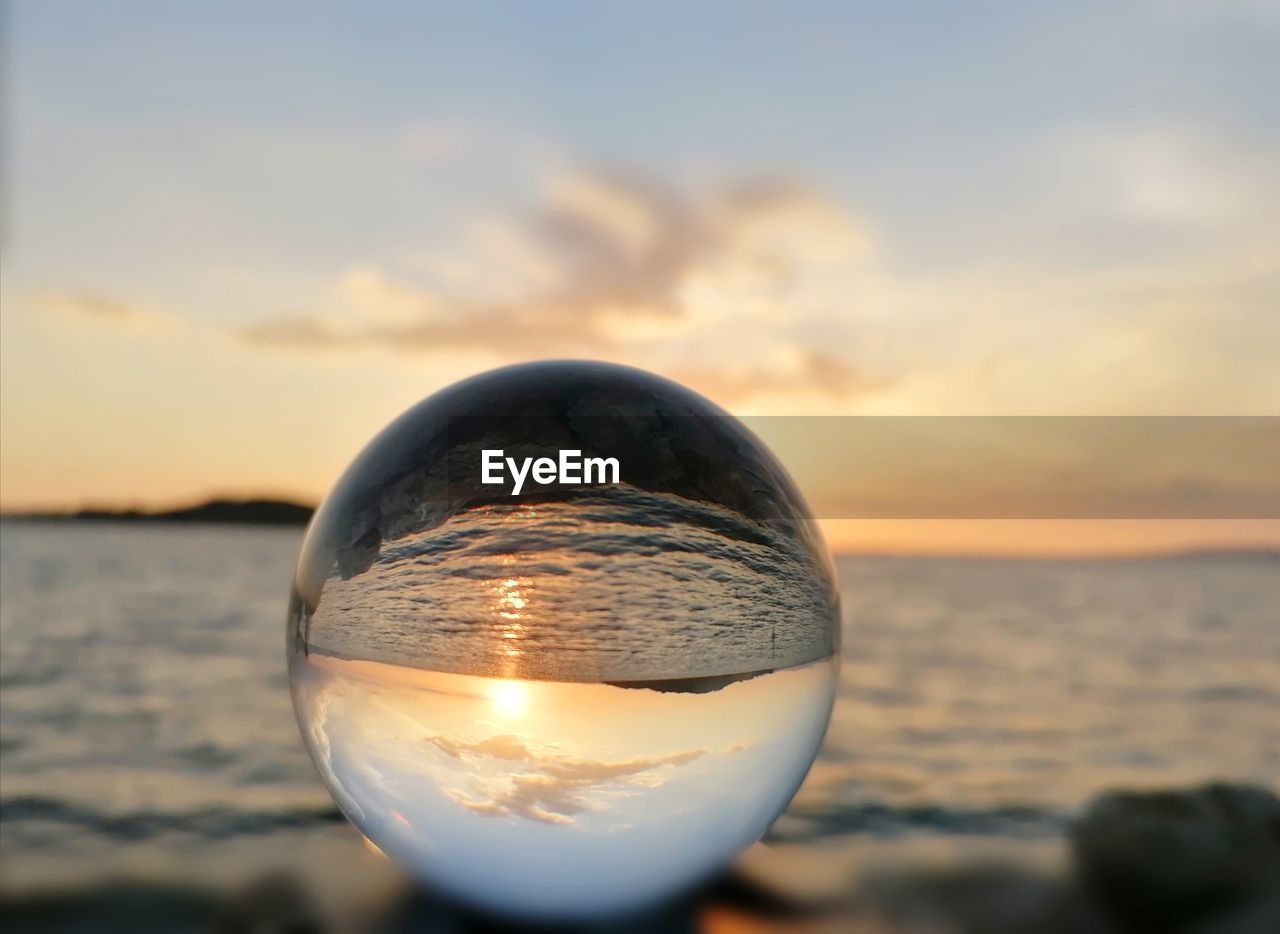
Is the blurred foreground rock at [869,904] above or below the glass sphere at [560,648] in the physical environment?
below

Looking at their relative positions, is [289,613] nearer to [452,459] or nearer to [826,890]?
[452,459]

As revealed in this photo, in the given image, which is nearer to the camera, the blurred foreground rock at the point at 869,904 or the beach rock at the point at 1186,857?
the blurred foreground rock at the point at 869,904

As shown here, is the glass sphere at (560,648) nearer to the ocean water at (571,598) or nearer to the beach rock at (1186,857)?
the ocean water at (571,598)

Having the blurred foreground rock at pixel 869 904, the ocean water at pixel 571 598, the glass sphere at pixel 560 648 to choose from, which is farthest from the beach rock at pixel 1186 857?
the ocean water at pixel 571 598

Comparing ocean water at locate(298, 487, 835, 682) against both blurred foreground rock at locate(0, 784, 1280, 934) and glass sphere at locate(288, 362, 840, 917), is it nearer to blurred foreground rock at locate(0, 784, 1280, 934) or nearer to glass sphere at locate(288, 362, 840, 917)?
glass sphere at locate(288, 362, 840, 917)

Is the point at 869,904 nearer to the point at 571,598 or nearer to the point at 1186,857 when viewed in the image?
the point at 1186,857

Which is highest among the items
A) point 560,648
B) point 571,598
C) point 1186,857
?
point 571,598

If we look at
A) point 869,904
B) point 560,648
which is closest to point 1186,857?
point 869,904
